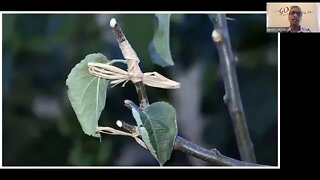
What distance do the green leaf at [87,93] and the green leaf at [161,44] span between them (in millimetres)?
114

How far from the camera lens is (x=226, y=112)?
57.7 inches

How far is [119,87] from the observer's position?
1.45 meters

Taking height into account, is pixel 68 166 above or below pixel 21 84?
below

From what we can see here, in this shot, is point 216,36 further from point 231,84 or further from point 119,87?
point 119,87

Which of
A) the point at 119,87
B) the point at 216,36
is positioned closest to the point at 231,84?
the point at 216,36

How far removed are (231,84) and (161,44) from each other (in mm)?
188

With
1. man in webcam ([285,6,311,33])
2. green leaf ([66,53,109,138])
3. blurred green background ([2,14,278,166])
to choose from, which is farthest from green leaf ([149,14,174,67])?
man in webcam ([285,6,311,33])

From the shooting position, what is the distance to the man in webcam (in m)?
1.45

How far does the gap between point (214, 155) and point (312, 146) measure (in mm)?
234

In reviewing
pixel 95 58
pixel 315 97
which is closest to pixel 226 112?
pixel 315 97

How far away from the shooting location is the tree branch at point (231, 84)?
1454mm

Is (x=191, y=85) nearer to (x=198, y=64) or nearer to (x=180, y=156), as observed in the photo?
(x=198, y=64)

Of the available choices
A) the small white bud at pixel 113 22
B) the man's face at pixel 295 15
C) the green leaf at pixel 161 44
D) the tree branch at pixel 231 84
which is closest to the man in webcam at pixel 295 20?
the man's face at pixel 295 15

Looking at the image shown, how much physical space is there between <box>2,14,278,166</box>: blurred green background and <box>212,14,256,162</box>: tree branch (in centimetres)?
1
